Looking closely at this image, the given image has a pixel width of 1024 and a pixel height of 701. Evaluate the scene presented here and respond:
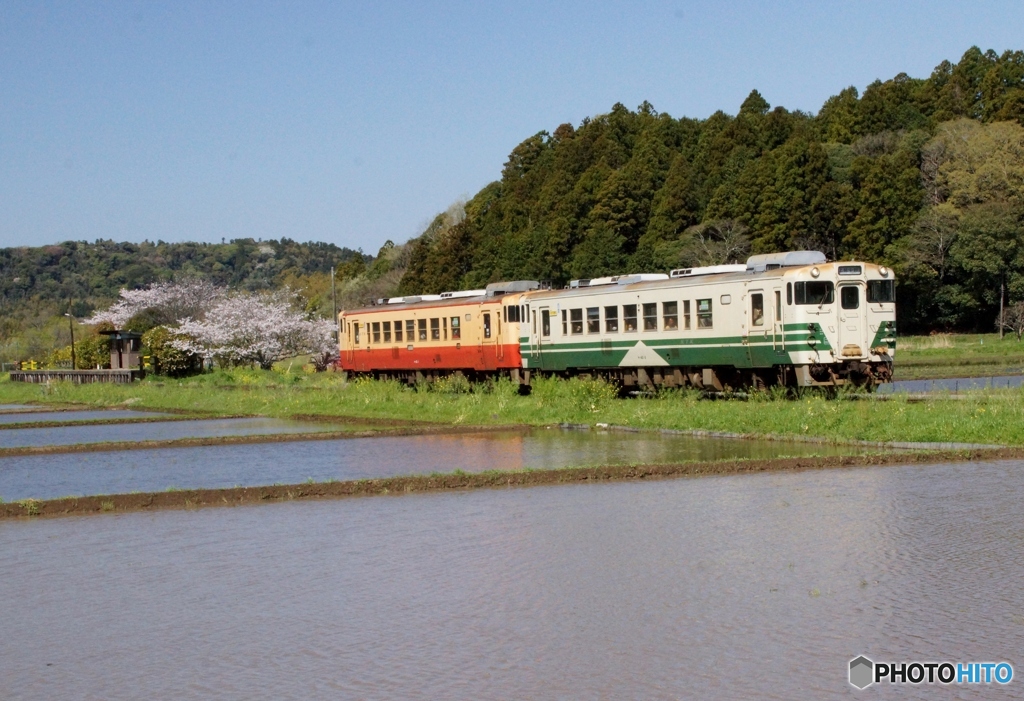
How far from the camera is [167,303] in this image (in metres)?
70.8

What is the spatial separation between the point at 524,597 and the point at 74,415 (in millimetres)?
31904

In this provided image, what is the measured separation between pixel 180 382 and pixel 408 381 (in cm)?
1352

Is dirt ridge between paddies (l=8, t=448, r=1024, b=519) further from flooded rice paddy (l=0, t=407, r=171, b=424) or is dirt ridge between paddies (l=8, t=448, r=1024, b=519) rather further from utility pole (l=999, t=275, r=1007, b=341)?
utility pole (l=999, t=275, r=1007, b=341)

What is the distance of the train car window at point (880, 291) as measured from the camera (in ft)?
84.2

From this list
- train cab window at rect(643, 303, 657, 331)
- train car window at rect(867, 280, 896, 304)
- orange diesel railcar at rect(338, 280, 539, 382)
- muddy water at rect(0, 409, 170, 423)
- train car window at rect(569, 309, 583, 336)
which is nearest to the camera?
train car window at rect(867, 280, 896, 304)

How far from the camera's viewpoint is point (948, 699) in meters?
6.11

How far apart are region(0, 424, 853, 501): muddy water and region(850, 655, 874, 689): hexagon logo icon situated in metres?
10.0

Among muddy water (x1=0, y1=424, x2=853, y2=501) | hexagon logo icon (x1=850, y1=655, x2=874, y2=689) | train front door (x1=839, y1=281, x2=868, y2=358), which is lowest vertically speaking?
hexagon logo icon (x1=850, y1=655, x2=874, y2=689)

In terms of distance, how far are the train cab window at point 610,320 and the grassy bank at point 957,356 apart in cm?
859

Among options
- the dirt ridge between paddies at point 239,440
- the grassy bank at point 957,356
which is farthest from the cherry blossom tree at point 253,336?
the dirt ridge between paddies at point 239,440

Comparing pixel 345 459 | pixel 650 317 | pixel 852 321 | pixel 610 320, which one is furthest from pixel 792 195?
pixel 345 459

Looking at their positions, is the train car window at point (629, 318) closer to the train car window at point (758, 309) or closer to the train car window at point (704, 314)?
the train car window at point (704, 314)

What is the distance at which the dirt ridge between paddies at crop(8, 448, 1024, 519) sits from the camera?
13.7m

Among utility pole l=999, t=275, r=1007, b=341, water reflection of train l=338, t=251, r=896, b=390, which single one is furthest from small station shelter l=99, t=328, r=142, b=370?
utility pole l=999, t=275, r=1007, b=341
